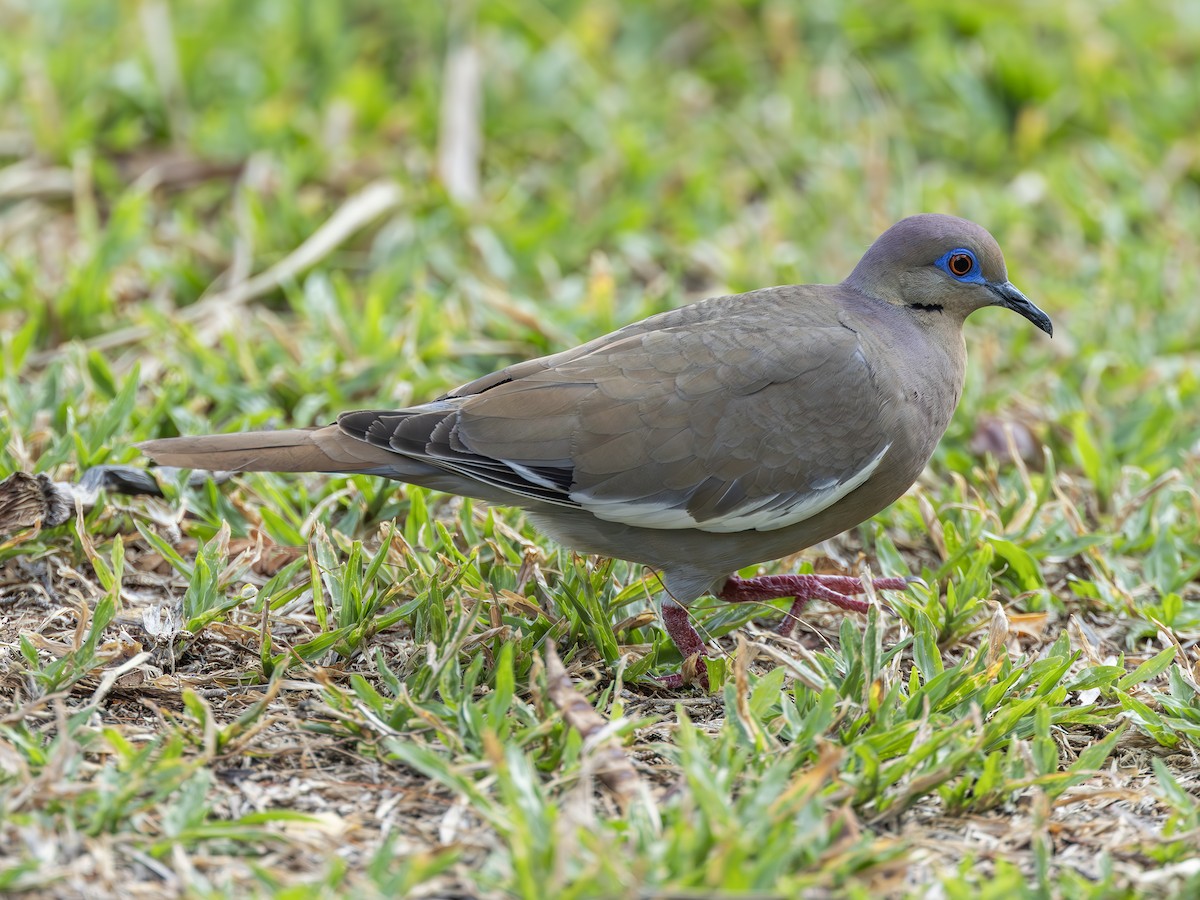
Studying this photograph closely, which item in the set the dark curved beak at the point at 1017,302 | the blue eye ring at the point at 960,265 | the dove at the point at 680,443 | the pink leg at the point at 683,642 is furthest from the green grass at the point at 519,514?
the blue eye ring at the point at 960,265

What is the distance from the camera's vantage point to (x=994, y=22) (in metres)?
7.20

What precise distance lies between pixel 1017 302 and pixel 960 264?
211 millimetres

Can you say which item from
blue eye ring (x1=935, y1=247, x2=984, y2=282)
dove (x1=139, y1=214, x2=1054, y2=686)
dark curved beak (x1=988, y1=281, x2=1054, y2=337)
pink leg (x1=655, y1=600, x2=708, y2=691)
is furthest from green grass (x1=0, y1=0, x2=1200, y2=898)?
blue eye ring (x1=935, y1=247, x2=984, y2=282)

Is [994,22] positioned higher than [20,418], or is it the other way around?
[994,22]

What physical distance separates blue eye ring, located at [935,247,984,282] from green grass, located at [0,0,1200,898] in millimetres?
678

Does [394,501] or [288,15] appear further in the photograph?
[288,15]

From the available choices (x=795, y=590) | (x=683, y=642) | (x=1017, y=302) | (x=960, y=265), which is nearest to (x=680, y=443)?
(x=683, y=642)

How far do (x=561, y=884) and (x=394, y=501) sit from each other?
1878mm

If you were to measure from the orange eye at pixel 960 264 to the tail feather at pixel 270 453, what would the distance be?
166 centimetres

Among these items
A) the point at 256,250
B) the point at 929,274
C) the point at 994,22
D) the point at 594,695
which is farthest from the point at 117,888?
the point at 994,22

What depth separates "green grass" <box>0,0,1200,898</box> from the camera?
2.88 meters

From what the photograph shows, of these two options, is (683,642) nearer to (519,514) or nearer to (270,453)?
(519,514)

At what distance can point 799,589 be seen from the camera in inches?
153

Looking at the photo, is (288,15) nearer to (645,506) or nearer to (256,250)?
(256,250)
